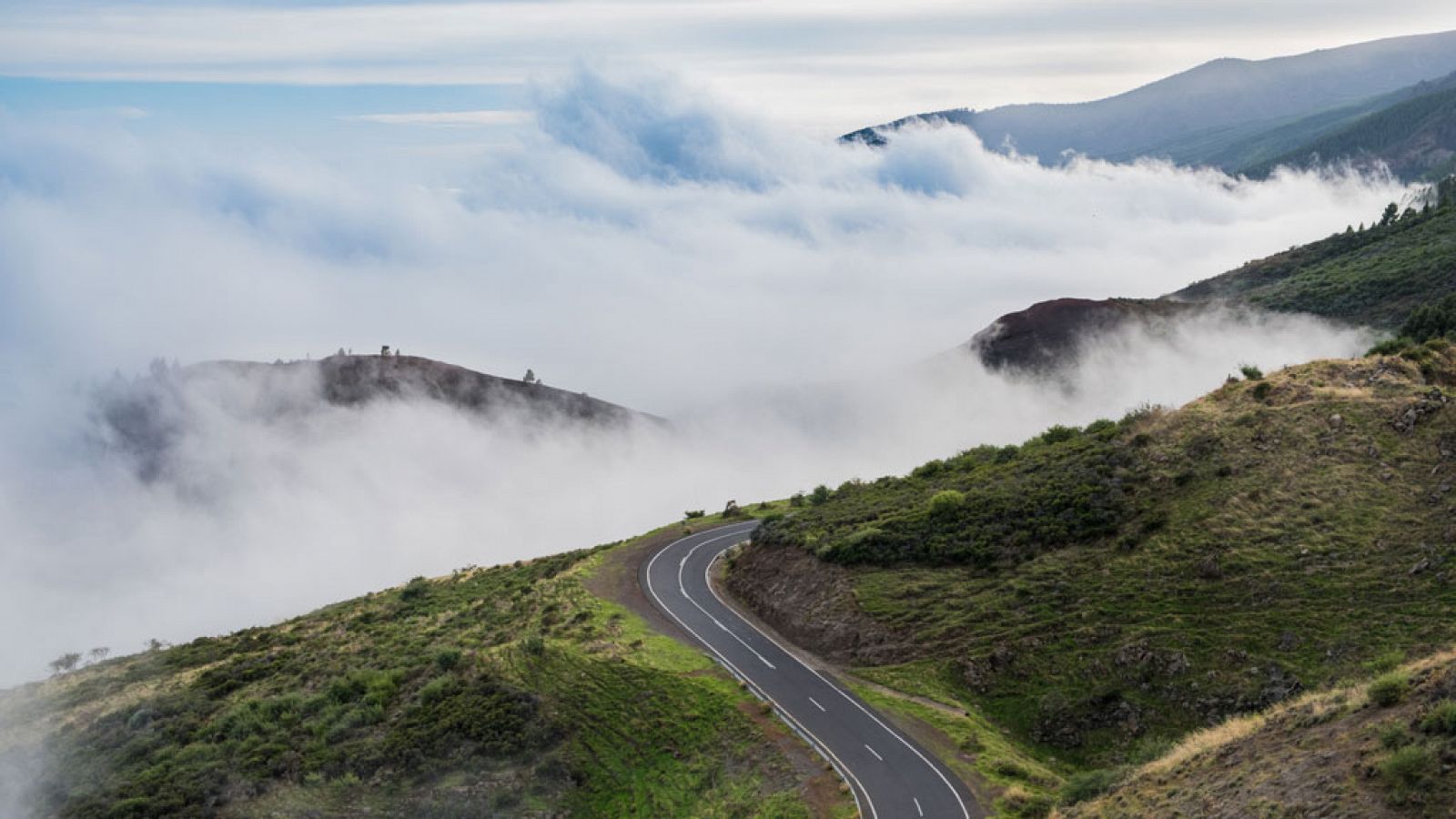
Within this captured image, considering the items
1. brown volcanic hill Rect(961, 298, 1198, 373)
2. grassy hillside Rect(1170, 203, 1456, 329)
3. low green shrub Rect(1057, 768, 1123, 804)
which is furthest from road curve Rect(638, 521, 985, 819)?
brown volcanic hill Rect(961, 298, 1198, 373)

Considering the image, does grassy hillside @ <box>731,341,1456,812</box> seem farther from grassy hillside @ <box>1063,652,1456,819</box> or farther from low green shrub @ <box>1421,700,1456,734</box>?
low green shrub @ <box>1421,700,1456,734</box>

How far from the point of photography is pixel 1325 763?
17141 mm

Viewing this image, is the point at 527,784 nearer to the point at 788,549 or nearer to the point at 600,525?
the point at 788,549

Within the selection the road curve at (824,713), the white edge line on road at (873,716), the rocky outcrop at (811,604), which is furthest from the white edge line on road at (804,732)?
the rocky outcrop at (811,604)

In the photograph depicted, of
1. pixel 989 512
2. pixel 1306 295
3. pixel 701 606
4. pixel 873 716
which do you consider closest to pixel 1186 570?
pixel 989 512

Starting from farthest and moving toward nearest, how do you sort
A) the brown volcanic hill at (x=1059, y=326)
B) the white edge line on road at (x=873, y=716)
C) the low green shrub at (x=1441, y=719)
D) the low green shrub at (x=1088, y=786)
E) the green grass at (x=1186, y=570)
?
the brown volcanic hill at (x=1059, y=326)
the green grass at (x=1186, y=570)
the white edge line on road at (x=873, y=716)
the low green shrub at (x=1088, y=786)
the low green shrub at (x=1441, y=719)

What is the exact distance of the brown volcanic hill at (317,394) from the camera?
137m

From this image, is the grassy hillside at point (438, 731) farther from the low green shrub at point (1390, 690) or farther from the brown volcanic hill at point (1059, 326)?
the brown volcanic hill at point (1059, 326)

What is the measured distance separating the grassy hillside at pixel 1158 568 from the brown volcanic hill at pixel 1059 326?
6661 cm

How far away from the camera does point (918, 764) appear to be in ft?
83.5

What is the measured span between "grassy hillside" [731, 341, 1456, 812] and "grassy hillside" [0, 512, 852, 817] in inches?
220

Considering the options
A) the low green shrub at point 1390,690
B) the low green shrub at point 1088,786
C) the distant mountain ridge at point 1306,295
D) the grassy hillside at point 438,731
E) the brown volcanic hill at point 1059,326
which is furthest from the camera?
the brown volcanic hill at point 1059,326

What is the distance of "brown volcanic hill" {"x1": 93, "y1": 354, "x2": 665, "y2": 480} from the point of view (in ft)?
450

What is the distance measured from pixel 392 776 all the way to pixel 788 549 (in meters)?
16.9
